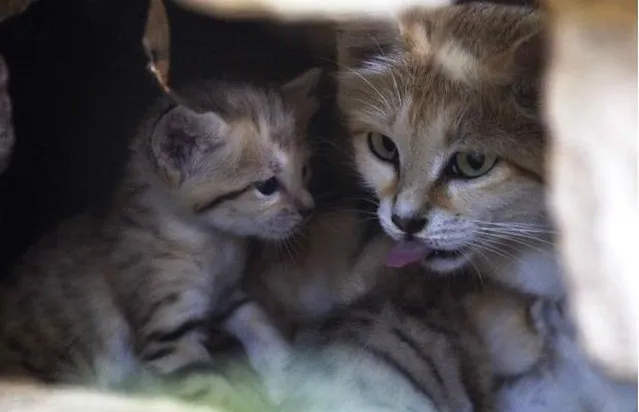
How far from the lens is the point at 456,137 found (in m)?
0.73

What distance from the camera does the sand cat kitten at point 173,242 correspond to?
0.80 metres

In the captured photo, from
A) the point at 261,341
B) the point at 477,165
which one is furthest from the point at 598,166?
the point at 261,341

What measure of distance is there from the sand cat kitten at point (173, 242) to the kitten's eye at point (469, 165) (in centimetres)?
15

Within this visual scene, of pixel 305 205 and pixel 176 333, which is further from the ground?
→ pixel 305 205

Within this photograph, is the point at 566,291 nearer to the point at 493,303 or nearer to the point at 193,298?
the point at 493,303

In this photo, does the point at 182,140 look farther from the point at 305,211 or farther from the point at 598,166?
the point at 598,166

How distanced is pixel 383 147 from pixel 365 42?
0.33 ft

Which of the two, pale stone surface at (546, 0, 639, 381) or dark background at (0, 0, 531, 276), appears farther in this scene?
dark background at (0, 0, 531, 276)

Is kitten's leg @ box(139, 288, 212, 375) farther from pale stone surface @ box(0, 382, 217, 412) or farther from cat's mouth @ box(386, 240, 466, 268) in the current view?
cat's mouth @ box(386, 240, 466, 268)

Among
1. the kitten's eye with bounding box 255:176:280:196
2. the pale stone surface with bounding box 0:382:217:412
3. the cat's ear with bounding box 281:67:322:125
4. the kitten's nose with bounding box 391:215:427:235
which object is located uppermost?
the cat's ear with bounding box 281:67:322:125

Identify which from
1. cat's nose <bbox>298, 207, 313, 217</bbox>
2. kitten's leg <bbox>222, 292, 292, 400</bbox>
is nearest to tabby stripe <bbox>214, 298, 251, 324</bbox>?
kitten's leg <bbox>222, 292, 292, 400</bbox>

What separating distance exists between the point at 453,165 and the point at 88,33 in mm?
406

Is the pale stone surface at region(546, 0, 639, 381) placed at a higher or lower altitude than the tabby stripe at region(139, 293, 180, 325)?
higher

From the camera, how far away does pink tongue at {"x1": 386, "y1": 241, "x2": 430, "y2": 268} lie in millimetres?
756
